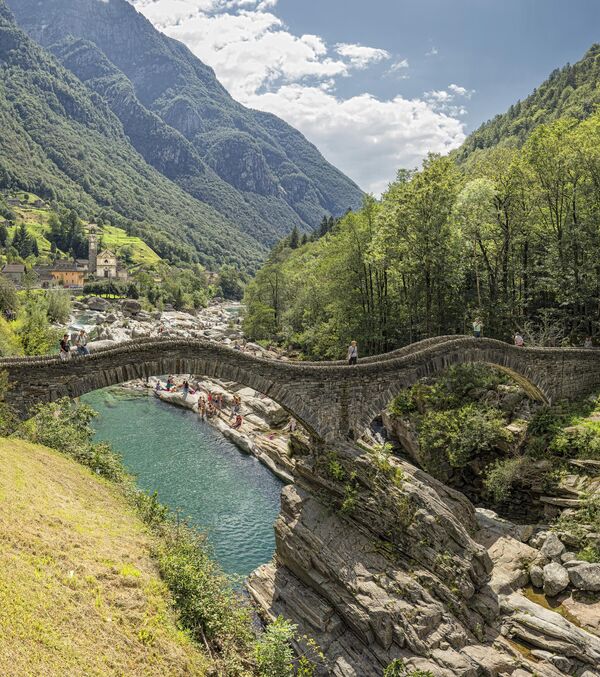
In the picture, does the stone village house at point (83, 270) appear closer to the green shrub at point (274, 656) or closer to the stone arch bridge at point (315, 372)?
the stone arch bridge at point (315, 372)

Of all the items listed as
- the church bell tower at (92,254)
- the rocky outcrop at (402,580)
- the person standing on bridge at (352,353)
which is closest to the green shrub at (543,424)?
the rocky outcrop at (402,580)

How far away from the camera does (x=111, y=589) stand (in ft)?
37.1

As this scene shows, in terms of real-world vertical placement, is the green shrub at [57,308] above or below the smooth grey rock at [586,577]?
above

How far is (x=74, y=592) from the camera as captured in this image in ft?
34.0

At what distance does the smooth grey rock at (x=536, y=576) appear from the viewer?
1759cm

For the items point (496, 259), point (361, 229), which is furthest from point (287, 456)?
point (496, 259)

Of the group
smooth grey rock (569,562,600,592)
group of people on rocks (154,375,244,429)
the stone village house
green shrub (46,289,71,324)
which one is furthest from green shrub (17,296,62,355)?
the stone village house

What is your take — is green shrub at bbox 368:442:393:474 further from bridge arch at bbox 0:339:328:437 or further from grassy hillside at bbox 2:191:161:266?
grassy hillside at bbox 2:191:161:266

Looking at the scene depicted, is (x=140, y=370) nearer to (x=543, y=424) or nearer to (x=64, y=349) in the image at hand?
(x=64, y=349)

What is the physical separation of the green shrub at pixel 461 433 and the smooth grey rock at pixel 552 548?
6122mm

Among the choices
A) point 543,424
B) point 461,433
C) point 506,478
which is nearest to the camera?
point 506,478

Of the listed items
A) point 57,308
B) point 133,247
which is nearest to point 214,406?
point 57,308

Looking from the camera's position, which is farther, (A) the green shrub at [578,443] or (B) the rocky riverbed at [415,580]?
(A) the green shrub at [578,443]

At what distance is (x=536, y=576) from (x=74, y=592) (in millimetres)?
16759
